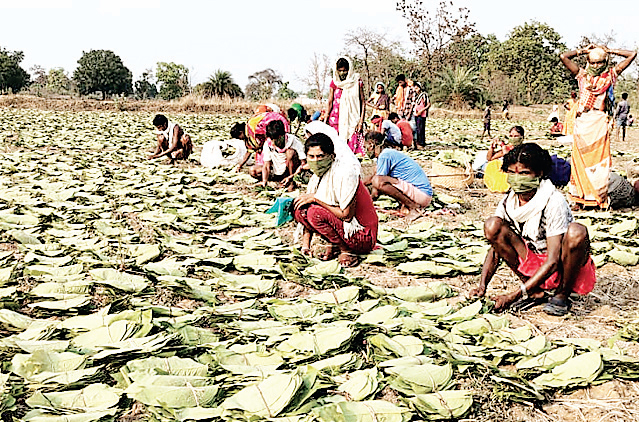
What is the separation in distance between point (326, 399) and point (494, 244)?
130cm

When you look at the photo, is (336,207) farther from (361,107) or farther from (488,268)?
(361,107)

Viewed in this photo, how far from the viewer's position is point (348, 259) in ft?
12.0

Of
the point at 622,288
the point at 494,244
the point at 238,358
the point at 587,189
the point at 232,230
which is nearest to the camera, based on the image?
the point at 238,358

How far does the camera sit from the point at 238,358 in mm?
2189

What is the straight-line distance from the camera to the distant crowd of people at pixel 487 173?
2.71m

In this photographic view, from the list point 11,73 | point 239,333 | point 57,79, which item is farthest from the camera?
point 57,79

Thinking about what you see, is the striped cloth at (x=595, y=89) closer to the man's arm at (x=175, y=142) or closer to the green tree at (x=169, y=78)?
the man's arm at (x=175, y=142)

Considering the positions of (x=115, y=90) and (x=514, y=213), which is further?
(x=115, y=90)

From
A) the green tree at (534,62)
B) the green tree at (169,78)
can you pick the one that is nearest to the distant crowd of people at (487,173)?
the green tree at (534,62)

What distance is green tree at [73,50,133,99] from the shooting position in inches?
1764

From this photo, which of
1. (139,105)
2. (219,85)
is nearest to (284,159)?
(139,105)

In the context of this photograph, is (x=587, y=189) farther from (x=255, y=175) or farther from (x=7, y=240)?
(x=7, y=240)

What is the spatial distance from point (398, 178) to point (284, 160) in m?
1.61

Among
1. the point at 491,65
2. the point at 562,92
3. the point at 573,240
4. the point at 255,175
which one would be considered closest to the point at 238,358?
the point at 573,240
